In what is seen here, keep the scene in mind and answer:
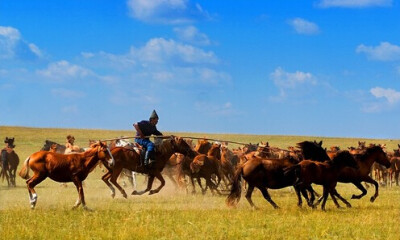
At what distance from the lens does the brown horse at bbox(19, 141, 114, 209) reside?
15.8m

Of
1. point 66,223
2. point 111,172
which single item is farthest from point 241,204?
point 66,223

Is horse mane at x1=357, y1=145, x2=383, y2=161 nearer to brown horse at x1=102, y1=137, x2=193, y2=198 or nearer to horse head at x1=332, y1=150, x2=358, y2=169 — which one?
horse head at x1=332, y1=150, x2=358, y2=169

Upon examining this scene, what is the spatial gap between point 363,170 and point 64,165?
29.4 ft

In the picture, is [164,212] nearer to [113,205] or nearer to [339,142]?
[113,205]

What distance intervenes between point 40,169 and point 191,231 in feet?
17.5

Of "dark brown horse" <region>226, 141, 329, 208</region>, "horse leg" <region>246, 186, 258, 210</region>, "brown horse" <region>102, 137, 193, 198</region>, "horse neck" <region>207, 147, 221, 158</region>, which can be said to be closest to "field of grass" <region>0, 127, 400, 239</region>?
"horse leg" <region>246, 186, 258, 210</region>

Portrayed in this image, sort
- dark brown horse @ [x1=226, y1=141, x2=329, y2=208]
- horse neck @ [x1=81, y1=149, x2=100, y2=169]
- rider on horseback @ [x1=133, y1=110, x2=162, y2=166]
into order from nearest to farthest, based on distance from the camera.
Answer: horse neck @ [x1=81, y1=149, x2=100, y2=169], dark brown horse @ [x1=226, y1=141, x2=329, y2=208], rider on horseback @ [x1=133, y1=110, x2=162, y2=166]

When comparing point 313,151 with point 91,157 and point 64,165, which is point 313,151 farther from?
point 64,165

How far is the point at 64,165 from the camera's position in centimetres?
1608

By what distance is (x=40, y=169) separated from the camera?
15.8 m

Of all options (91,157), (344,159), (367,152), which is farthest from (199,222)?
(367,152)

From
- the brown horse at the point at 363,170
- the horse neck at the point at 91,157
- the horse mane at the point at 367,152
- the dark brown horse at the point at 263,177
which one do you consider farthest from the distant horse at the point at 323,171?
the horse neck at the point at 91,157

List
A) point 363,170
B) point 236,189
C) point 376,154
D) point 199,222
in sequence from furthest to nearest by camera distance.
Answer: point 376,154 < point 363,170 < point 236,189 < point 199,222

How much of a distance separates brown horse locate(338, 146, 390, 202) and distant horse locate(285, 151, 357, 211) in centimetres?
77
